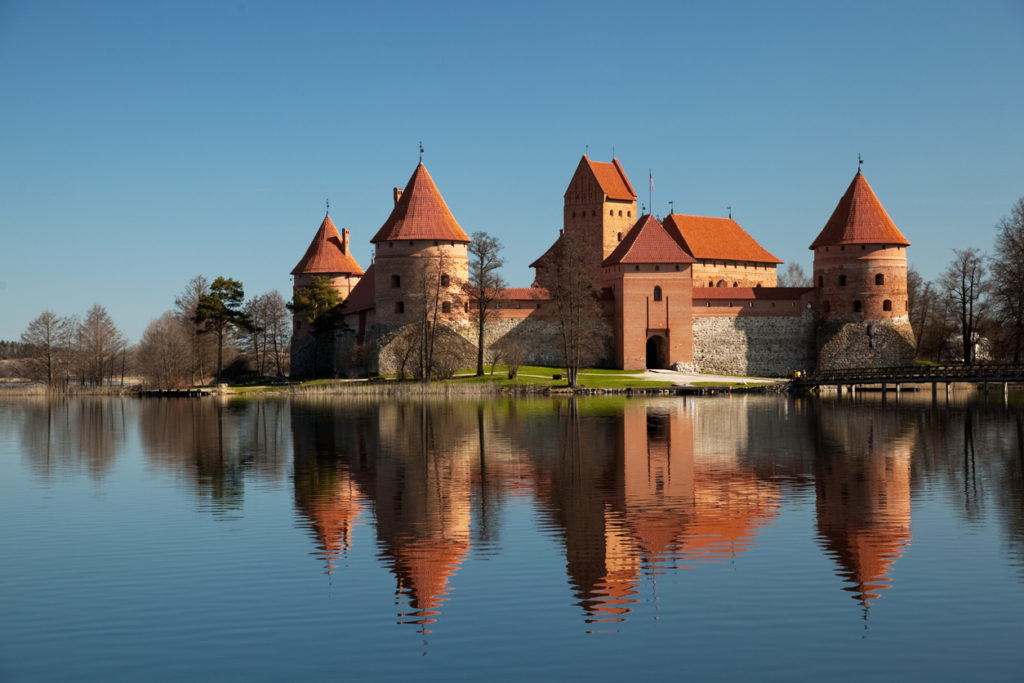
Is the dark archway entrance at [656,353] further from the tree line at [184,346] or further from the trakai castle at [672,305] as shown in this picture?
the tree line at [184,346]

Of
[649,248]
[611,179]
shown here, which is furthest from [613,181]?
[649,248]

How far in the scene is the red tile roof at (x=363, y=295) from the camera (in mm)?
51931

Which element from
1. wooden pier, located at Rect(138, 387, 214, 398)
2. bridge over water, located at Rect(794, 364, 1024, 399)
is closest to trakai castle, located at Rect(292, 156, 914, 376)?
bridge over water, located at Rect(794, 364, 1024, 399)

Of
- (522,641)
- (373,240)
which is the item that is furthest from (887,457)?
(373,240)

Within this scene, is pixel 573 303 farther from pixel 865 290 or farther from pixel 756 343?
pixel 865 290

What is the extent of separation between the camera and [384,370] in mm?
48219

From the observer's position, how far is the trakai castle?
160ft

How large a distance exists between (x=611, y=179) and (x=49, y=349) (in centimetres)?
3069

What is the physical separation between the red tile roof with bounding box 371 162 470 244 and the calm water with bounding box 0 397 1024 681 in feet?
88.9

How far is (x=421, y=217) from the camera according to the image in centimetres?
4909

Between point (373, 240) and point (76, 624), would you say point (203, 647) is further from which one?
point (373, 240)

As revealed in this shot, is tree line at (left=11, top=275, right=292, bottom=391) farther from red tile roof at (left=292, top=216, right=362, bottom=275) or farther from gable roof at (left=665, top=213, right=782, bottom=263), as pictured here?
gable roof at (left=665, top=213, right=782, bottom=263)

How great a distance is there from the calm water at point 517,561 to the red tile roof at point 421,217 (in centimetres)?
2708

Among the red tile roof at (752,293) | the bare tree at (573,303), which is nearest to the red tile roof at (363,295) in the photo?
the bare tree at (573,303)
